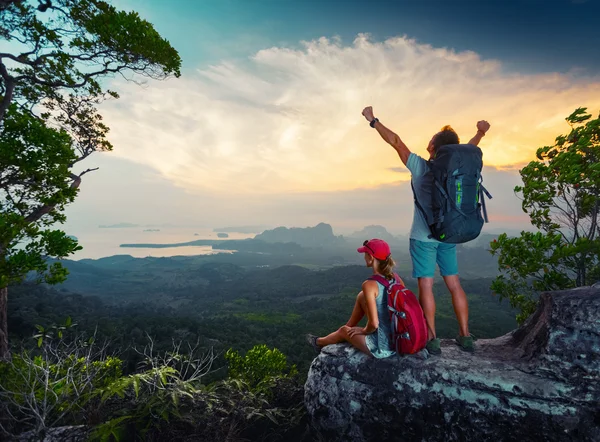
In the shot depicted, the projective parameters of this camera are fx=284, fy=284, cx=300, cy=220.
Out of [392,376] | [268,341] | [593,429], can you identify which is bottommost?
[268,341]

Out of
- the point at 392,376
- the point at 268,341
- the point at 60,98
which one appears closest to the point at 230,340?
the point at 268,341

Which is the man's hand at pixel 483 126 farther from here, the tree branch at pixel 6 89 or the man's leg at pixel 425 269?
the tree branch at pixel 6 89

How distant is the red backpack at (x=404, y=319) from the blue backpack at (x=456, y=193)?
0.78m

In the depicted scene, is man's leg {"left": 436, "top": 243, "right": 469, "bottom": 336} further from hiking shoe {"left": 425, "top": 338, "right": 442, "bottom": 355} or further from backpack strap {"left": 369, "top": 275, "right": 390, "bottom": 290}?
backpack strap {"left": 369, "top": 275, "right": 390, "bottom": 290}

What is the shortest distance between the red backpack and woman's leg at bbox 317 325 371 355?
37cm

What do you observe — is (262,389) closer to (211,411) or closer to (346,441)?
(211,411)

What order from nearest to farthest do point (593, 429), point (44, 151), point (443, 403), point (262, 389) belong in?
point (593, 429), point (443, 403), point (262, 389), point (44, 151)

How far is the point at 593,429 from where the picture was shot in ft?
8.48

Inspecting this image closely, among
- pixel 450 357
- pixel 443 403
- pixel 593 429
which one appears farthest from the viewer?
pixel 450 357

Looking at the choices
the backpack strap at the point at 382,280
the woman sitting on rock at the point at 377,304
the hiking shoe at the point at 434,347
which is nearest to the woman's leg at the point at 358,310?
the woman sitting on rock at the point at 377,304

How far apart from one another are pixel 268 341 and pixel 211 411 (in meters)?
43.8

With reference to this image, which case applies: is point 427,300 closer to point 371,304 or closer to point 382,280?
point 382,280

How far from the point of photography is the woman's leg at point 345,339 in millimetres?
3441

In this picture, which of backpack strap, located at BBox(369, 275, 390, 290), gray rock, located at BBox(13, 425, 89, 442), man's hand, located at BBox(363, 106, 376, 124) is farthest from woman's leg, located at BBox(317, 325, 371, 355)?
gray rock, located at BBox(13, 425, 89, 442)
